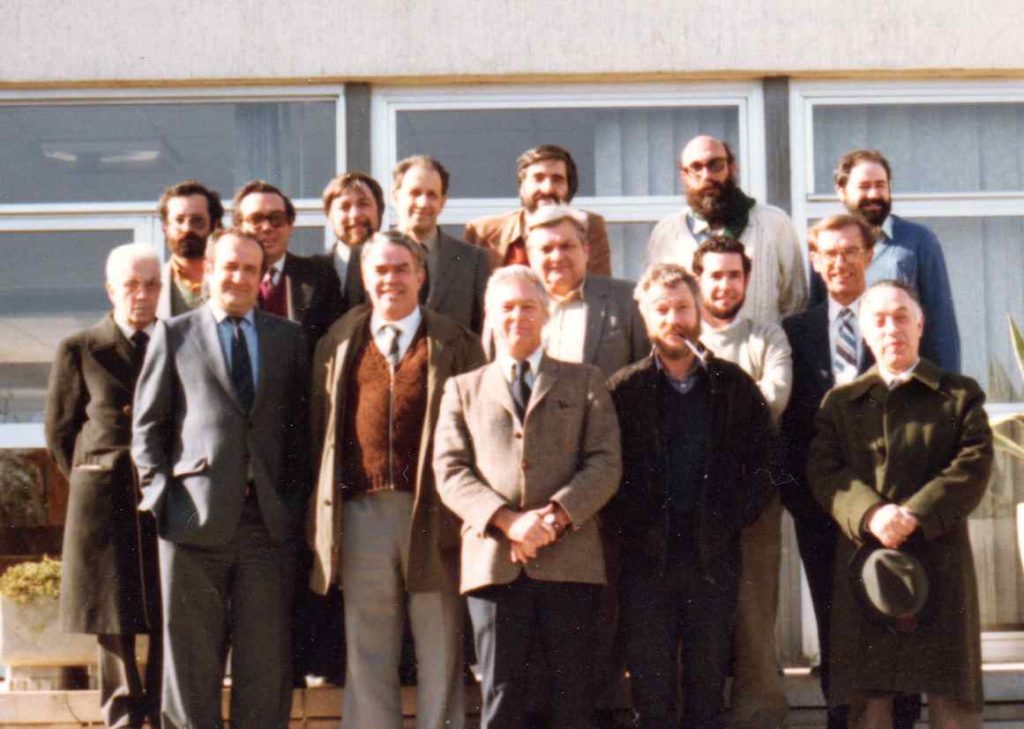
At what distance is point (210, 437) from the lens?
5168 millimetres

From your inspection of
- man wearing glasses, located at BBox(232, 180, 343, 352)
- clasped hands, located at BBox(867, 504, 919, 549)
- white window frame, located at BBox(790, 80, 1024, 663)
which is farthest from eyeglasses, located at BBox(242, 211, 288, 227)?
white window frame, located at BBox(790, 80, 1024, 663)

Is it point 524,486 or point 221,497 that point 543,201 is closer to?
point 524,486

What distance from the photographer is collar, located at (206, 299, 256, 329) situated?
531 centimetres

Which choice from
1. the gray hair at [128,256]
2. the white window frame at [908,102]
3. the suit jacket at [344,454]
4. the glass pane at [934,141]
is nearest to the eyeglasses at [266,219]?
the gray hair at [128,256]

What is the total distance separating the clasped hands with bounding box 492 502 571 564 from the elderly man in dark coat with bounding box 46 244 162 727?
1.30m

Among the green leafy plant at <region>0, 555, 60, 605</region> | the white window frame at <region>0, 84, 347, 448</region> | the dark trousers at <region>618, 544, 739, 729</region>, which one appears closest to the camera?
the dark trousers at <region>618, 544, 739, 729</region>

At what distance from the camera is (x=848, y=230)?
5.56 metres

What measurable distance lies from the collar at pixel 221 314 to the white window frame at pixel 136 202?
1865mm

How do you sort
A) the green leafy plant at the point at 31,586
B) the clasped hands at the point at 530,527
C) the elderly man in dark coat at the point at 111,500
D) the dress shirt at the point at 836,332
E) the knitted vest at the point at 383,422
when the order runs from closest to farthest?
the clasped hands at the point at 530,527, the knitted vest at the point at 383,422, the elderly man in dark coat at the point at 111,500, the dress shirt at the point at 836,332, the green leafy plant at the point at 31,586

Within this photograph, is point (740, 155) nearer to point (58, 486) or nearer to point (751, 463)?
point (751, 463)

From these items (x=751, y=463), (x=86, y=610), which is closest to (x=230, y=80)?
(x=86, y=610)

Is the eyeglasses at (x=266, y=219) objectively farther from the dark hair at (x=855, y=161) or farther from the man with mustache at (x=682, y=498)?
the dark hair at (x=855, y=161)

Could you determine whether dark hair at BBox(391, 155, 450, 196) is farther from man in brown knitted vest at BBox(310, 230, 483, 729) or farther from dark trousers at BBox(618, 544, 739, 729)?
dark trousers at BBox(618, 544, 739, 729)

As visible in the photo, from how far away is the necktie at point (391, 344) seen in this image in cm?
529
